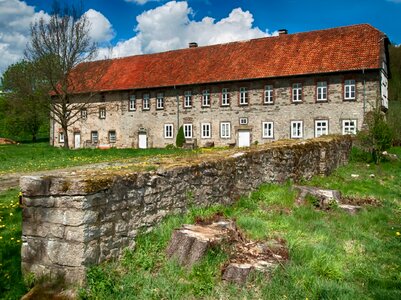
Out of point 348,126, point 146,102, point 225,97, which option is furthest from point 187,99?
point 348,126

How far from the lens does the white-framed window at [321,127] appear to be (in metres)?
29.2

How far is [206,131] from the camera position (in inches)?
1341

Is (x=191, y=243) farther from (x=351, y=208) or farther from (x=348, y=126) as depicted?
(x=348, y=126)

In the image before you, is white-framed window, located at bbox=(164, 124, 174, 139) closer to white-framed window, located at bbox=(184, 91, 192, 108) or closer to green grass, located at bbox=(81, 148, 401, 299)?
white-framed window, located at bbox=(184, 91, 192, 108)

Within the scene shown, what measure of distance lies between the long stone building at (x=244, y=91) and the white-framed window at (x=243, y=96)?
0.28ft

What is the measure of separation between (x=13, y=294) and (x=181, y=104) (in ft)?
102

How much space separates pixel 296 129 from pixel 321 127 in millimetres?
1911

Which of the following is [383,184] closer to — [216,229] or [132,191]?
[216,229]

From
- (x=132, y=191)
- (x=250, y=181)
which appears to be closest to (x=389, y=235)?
(x=250, y=181)

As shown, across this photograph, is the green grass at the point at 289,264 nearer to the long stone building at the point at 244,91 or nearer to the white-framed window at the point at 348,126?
the white-framed window at the point at 348,126

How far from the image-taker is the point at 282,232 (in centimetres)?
662

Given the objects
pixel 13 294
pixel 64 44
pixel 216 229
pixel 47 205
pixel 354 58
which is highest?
pixel 64 44

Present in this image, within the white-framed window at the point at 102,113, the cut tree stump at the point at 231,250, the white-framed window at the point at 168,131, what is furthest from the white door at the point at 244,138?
the cut tree stump at the point at 231,250

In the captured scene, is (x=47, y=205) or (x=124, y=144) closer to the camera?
(x=47, y=205)
